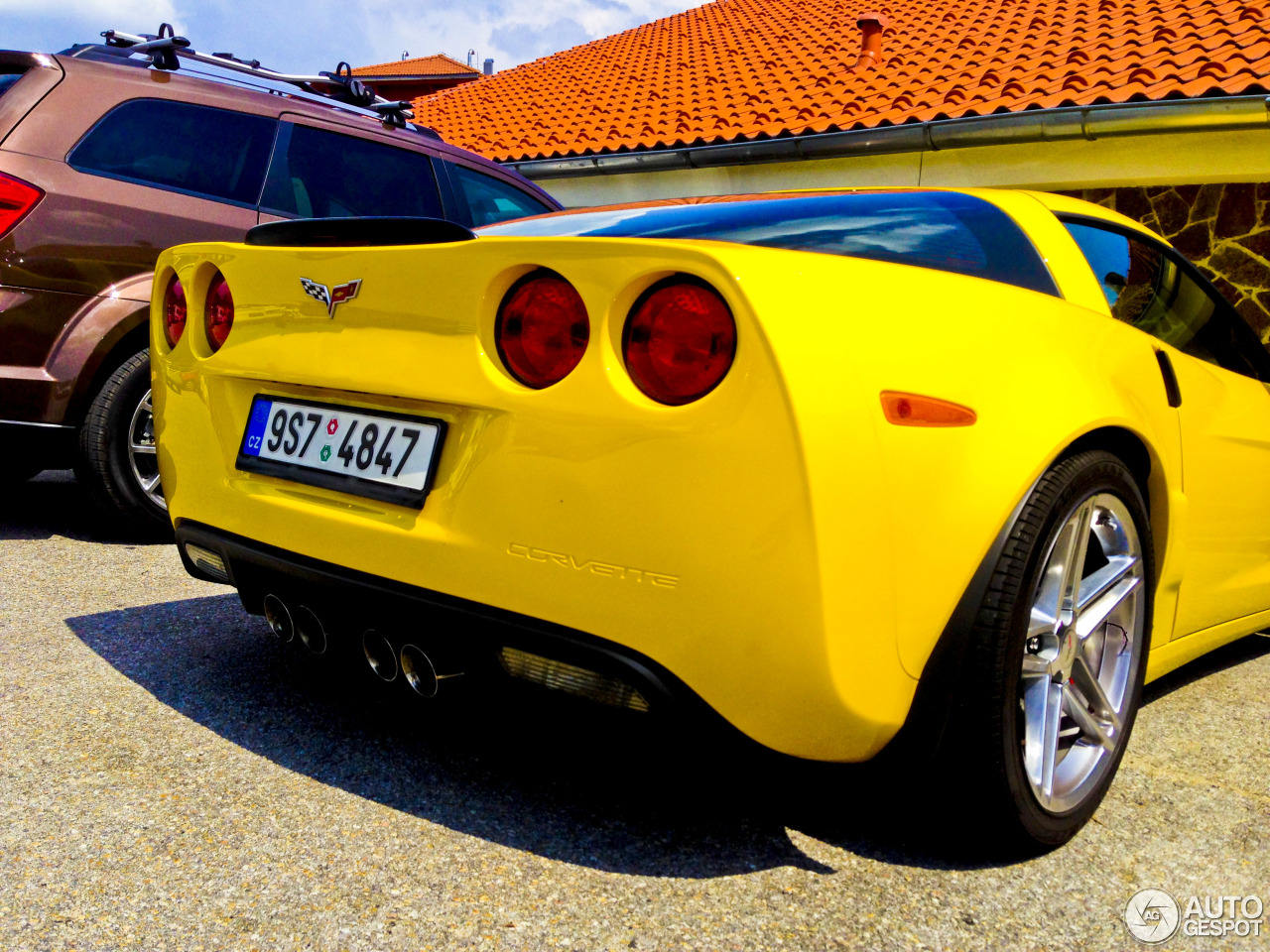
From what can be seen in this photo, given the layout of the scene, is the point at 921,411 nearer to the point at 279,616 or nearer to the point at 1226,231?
the point at 279,616

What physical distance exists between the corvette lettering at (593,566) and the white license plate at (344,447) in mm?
252

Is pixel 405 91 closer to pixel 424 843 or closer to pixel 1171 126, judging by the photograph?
pixel 1171 126

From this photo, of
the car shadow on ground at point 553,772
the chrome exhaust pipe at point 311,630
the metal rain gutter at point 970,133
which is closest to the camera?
the car shadow on ground at point 553,772

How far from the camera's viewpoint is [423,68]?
4697cm

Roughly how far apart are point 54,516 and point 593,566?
3.82m

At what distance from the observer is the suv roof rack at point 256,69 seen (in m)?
4.68

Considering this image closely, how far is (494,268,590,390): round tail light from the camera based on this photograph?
1.94 metres

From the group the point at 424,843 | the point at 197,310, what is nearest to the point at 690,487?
the point at 424,843

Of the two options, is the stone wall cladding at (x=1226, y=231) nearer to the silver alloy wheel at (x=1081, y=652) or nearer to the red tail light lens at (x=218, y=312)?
the silver alloy wheel at (x=1081, y=652)

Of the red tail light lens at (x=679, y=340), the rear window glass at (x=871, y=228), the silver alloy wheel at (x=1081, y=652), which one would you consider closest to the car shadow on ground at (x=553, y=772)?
the silver alloy wheel at (x=1081, y=652)

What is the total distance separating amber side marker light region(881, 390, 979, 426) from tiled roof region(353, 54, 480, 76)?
46.9m

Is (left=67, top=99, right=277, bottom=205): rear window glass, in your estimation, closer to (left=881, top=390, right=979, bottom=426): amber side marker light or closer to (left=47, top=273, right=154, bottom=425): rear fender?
(left=47, top=273, right=154, bottom=425): rear fender

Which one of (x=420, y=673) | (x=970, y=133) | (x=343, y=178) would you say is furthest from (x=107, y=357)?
(x=970, y=133)

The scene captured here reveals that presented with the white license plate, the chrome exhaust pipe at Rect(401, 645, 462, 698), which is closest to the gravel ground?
the chrome exhaust pipe at Rect(401, 645, 462, 698)
